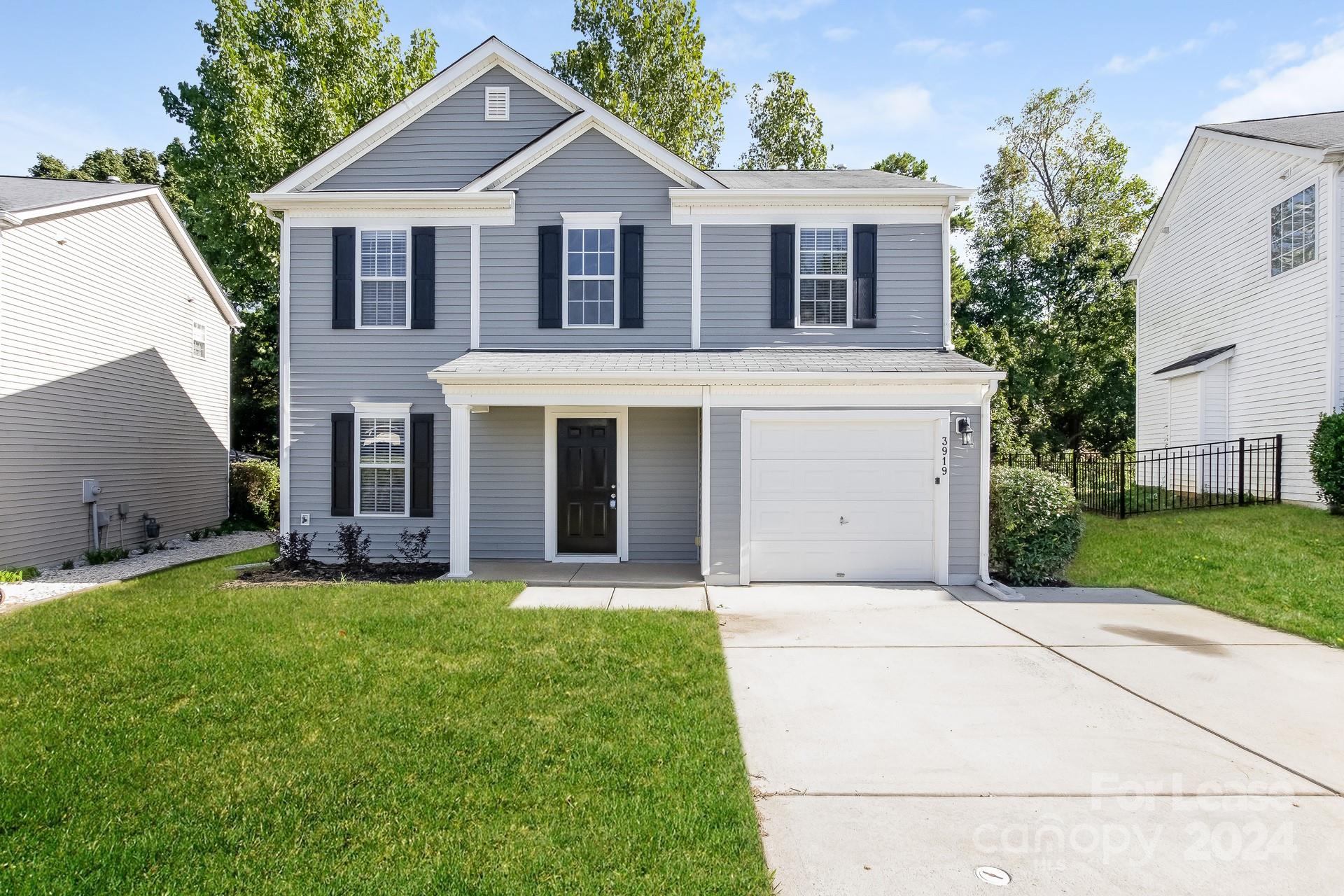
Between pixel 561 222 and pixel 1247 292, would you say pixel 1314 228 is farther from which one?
pixel 561 222

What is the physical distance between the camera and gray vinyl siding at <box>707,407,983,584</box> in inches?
333

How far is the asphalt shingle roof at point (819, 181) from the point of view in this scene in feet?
33.0

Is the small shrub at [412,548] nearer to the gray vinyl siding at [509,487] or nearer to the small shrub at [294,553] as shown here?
the gray vinyl siding at [509,487]

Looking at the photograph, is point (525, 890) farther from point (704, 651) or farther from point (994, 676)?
point (994, 676)

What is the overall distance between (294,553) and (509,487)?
3.18 metres

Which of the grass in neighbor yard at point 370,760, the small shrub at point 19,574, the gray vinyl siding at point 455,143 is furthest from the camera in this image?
the gray vinyl siding at point 455,143

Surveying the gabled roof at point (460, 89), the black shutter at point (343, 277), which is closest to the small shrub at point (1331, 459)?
the gabled roof at point (460, 89)

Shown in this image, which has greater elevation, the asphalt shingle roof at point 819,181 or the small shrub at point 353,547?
the asphalt shingle roof at point 819,181

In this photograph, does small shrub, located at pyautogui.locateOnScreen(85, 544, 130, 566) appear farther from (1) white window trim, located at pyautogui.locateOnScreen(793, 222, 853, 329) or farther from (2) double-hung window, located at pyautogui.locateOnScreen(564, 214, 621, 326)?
(1) white window trim, located at pyautogui.locateOnScreen(793, 222, 853, 329)

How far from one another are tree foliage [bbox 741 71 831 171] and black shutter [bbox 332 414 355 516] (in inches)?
705

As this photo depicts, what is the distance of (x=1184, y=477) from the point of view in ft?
47.2

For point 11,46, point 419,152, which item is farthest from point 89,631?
point 11,46

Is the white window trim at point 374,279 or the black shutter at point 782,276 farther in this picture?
the white window trim at point 374,279

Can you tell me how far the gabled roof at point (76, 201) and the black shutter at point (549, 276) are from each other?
7.39m
